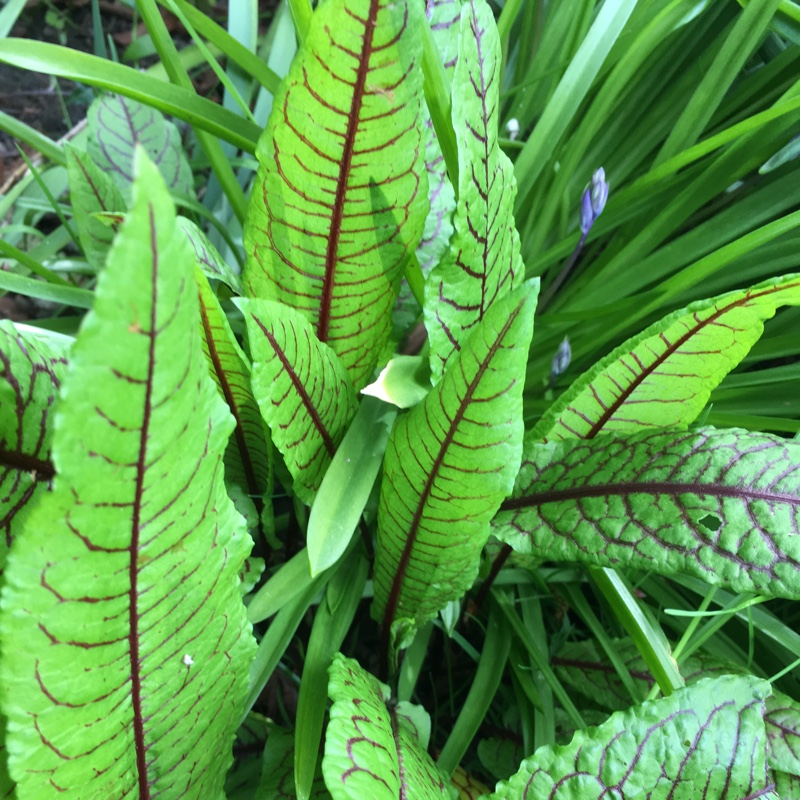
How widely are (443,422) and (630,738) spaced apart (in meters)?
0.28

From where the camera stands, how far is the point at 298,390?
0.56m

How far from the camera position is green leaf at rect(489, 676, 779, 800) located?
508mm

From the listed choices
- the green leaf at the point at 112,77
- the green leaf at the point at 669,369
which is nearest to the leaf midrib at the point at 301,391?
the green leaf at the point at 669,369

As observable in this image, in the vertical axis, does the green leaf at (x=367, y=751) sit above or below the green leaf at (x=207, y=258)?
below

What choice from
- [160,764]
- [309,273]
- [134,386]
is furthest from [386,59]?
[160,764]

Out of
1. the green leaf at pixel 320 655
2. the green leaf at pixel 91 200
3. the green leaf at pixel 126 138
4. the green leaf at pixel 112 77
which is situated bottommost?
the green leaf at pixel 320 655

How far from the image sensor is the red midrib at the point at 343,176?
46 centimetres

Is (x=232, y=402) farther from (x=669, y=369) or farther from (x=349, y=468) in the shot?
(x=669, y=369)

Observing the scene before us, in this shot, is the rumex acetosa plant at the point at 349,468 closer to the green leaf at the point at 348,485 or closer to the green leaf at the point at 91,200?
the green leaf at the point at 348,485

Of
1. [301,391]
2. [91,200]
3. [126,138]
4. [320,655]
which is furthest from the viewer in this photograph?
[126,138]

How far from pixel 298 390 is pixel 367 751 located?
0.91ft

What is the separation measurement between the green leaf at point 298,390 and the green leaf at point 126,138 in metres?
0.53

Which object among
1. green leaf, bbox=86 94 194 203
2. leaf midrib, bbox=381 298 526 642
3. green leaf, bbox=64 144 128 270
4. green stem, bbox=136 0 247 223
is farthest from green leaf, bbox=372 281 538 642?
green leaf, bbox=86 94 194 203

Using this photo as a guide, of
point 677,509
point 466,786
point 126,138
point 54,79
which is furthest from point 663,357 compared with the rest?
point 54,79
